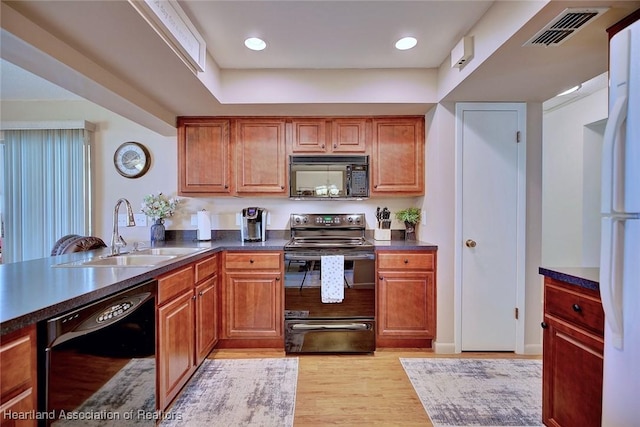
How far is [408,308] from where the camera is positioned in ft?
8.39

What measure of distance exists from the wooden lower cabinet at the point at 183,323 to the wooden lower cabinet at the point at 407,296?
1361 millimetres

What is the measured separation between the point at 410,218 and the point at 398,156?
0.61 metres

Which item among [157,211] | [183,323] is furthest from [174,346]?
[157,211]

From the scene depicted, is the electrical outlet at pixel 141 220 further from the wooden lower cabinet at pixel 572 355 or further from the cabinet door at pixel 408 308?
the wooden lower cabinet at pixel 572 355

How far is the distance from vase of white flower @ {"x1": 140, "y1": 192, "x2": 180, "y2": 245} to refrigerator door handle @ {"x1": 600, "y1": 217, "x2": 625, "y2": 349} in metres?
3.22

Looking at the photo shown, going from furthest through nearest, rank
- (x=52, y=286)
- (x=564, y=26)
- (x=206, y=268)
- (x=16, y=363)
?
1. (x=206, y=268)
2. (x=564, y=26)
3. (x=52, y=286)
4. (x=16, y=363)

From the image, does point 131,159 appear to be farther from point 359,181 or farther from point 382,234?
point 382,234

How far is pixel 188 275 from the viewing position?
6.46ft

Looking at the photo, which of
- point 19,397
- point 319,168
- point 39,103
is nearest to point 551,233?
point 319,168

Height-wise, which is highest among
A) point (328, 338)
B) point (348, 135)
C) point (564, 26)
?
point (564, 26)

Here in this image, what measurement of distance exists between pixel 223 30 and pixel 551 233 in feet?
13.2

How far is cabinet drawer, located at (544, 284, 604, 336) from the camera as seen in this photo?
48.1 inches

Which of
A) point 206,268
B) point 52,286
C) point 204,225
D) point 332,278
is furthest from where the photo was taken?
point 204,225

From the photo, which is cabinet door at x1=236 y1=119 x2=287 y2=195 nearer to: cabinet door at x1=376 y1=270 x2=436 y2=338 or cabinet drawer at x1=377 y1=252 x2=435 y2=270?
cabinet drawer at x1=377 y1=252 x2=435 y2=270
